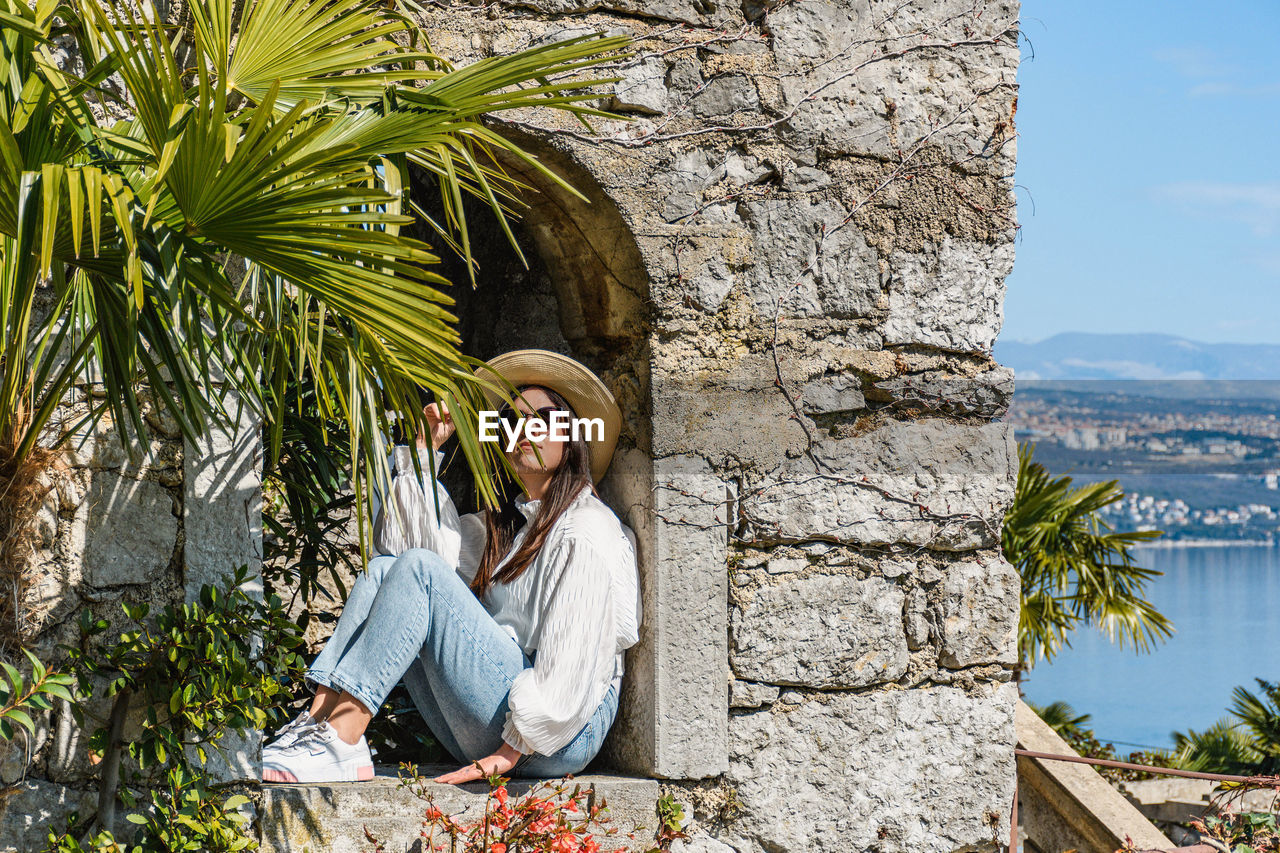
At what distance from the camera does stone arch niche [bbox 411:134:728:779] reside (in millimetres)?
2893

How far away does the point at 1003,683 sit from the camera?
3.13 m

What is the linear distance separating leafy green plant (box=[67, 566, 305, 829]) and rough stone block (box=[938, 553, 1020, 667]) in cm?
171

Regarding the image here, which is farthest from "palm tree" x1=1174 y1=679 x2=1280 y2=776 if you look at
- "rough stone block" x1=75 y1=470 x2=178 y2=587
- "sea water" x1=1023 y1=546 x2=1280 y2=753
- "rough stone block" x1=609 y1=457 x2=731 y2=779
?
"sea water" x1=1023 y1=546 x2=1280 y2=753

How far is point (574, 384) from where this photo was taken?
9.91 feet

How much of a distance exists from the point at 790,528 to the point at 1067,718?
6.03m

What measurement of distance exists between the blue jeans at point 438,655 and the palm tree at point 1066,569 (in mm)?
4282

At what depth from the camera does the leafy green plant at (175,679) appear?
2432 millimetres

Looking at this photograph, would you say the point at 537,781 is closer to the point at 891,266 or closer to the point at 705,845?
the point at 705,845

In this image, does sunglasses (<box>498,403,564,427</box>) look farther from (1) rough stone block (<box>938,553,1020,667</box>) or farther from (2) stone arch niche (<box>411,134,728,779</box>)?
(1) rough stone block (<box>938,553,1020,667</box>)

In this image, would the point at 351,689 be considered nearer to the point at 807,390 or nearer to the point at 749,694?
the point at 749,694

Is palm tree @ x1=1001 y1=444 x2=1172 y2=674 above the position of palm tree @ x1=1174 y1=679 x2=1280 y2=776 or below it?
above

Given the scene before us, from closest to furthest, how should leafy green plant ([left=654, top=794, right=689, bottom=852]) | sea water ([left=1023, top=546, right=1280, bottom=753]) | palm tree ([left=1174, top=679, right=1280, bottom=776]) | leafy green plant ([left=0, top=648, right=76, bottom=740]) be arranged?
leafy green plant ([left=0, top=648, right=76, bottom=740])
leafy green plant ([left=654, top=794, right=689, bottom=852])
palm tree ([left=1174, top=679, right=1280, bottom=776])
sea water ([left=1023, top=546, right=1280, bottom=753])

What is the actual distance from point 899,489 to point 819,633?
443 mm

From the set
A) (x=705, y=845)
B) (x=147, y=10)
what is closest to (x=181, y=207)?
(x=147, y=10)
